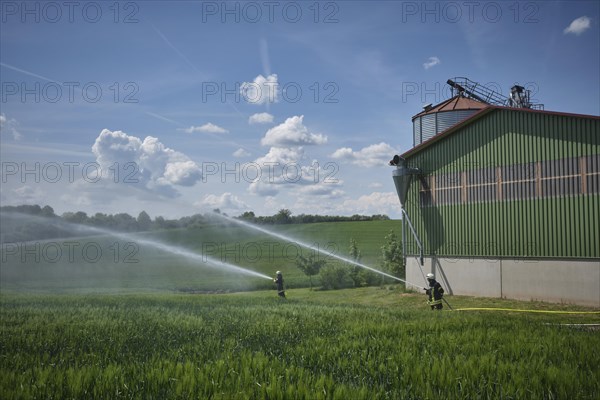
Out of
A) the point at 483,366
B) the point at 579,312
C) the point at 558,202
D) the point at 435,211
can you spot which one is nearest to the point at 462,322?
the point at 483,366

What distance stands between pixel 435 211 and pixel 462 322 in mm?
15474

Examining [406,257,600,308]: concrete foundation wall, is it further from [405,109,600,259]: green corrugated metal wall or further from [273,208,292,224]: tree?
[273,208,292,224]: tree

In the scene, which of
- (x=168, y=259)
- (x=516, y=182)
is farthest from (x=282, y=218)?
(x=516, y=182)

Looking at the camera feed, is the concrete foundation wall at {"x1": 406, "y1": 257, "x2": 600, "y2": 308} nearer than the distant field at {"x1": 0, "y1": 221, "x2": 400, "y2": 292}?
Yes

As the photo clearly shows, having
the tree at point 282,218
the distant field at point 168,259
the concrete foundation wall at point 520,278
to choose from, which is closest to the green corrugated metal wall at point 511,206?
the concrete foundation wall at point 520,278

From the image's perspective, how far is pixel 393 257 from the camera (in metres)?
39.2

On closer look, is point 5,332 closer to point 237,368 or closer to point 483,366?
point 237,368

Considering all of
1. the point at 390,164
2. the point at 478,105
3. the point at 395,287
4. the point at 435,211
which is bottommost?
the point at 395,287

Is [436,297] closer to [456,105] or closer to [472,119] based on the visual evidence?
[472,119]

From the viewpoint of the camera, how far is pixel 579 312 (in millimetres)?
20109

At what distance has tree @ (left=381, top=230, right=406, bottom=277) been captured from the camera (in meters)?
37.9

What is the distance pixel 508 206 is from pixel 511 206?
18cm

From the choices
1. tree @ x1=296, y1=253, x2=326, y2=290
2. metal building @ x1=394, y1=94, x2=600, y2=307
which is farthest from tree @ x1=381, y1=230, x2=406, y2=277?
tree @ x1=296, y1=253, x2=326, y2=290

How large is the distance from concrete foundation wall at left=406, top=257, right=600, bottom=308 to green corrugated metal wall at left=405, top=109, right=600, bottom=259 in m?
0.48
